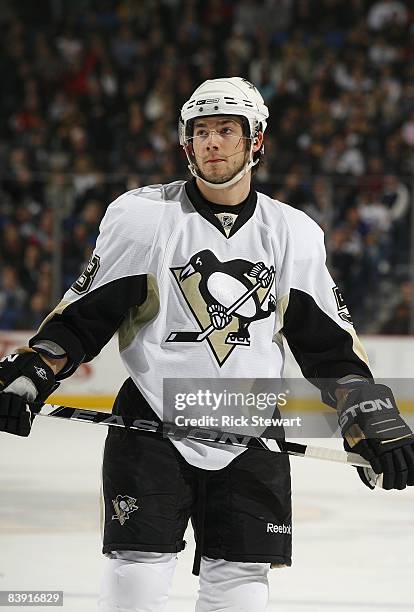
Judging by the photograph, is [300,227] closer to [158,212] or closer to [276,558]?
[158,212]

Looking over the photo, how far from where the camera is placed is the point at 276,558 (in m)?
2.33

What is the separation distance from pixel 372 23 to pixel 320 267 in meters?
9.14

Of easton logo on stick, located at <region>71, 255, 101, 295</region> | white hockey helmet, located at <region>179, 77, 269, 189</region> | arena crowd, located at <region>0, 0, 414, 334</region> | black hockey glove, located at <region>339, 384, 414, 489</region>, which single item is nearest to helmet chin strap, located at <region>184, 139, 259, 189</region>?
white hockey helmet, located at <region>179, 77, 269, 189</region>

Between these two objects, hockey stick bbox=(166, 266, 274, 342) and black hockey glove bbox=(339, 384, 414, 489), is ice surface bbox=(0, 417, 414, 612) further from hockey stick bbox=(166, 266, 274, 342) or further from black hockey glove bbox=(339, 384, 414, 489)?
hockey stick bbox=(166, 266, 274, 342)

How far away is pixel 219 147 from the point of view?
2393 millimetres

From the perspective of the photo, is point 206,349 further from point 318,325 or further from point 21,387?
point 21,387

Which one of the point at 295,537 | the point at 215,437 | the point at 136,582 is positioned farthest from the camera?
the point at 295,537

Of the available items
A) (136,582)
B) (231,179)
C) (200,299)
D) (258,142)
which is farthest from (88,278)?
(136,582)

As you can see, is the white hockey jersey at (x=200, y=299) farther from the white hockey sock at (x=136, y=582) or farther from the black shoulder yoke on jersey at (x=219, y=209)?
the white hockey sock at (x=136, y=582)

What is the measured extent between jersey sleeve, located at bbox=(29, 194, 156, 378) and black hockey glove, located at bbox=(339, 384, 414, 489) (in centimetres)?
49

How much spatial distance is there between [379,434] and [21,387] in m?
0.72

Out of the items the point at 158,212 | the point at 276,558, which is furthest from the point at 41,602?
the point at 158,212

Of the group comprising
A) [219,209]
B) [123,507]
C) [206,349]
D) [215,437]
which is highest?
[219,209]

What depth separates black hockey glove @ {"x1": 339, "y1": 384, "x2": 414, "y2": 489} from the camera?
2.28 metres
